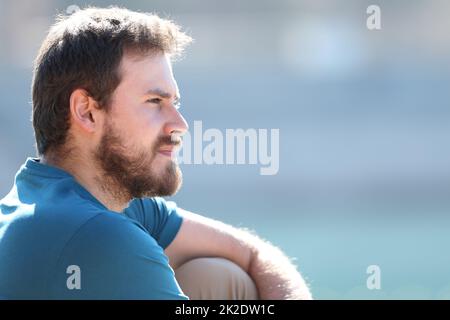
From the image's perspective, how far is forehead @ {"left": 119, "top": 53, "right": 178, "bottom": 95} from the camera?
2225mm

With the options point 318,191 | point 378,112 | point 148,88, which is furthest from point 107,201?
point 378,112

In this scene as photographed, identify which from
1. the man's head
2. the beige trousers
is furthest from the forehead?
the beige trousers

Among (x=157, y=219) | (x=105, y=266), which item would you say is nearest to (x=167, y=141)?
(x=157, y=219)

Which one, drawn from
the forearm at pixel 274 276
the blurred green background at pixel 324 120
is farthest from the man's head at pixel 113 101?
the blurred green background at pixel 324 120

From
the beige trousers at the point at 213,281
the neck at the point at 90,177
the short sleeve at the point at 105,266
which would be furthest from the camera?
the beige trousers at the point at 213,281

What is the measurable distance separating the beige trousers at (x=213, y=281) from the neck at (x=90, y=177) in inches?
12.2

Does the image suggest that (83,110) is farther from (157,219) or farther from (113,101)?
(157,219)

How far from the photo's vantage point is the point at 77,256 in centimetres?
188

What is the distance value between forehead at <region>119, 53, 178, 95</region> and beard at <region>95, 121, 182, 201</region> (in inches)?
4.5

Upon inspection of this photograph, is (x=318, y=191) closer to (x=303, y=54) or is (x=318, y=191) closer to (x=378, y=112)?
(x=378, y=112)

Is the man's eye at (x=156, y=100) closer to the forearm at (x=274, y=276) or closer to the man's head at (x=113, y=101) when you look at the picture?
the man's head at (x=113, y=101)

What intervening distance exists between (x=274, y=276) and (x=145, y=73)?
653 millimetres

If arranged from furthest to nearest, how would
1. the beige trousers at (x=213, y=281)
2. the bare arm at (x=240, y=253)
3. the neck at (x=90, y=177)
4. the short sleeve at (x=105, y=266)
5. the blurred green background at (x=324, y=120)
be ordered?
the blurred green background at (x=324, y=120)
the bare arm at (x=240, y=253)
the beige trousers at (x=213, y=281)
the neck at (x=90, y=177)
the short sleeve at (x=105, y=266)

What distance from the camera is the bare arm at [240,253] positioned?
2.51 metres
